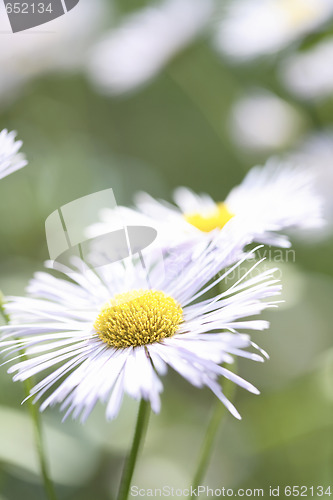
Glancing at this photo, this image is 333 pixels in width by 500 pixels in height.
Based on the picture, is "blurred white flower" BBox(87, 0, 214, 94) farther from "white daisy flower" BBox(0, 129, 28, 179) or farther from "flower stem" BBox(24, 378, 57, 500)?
"flower stem" BBox(24, 378, 57, 500)

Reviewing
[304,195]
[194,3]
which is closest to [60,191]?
[194,3]

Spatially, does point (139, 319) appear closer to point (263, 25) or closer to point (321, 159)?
point (321, 159)

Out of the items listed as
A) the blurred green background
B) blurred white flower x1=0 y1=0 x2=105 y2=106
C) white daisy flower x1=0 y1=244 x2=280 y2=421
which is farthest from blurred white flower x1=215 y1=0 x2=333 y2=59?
white daisy flower x1=0 y1=244 x2=280 y2=421

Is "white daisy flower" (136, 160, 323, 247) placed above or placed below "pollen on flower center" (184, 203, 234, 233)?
above

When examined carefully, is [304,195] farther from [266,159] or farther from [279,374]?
[266,159]

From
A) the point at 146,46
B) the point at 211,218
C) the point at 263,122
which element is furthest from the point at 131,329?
the point at 146,46
